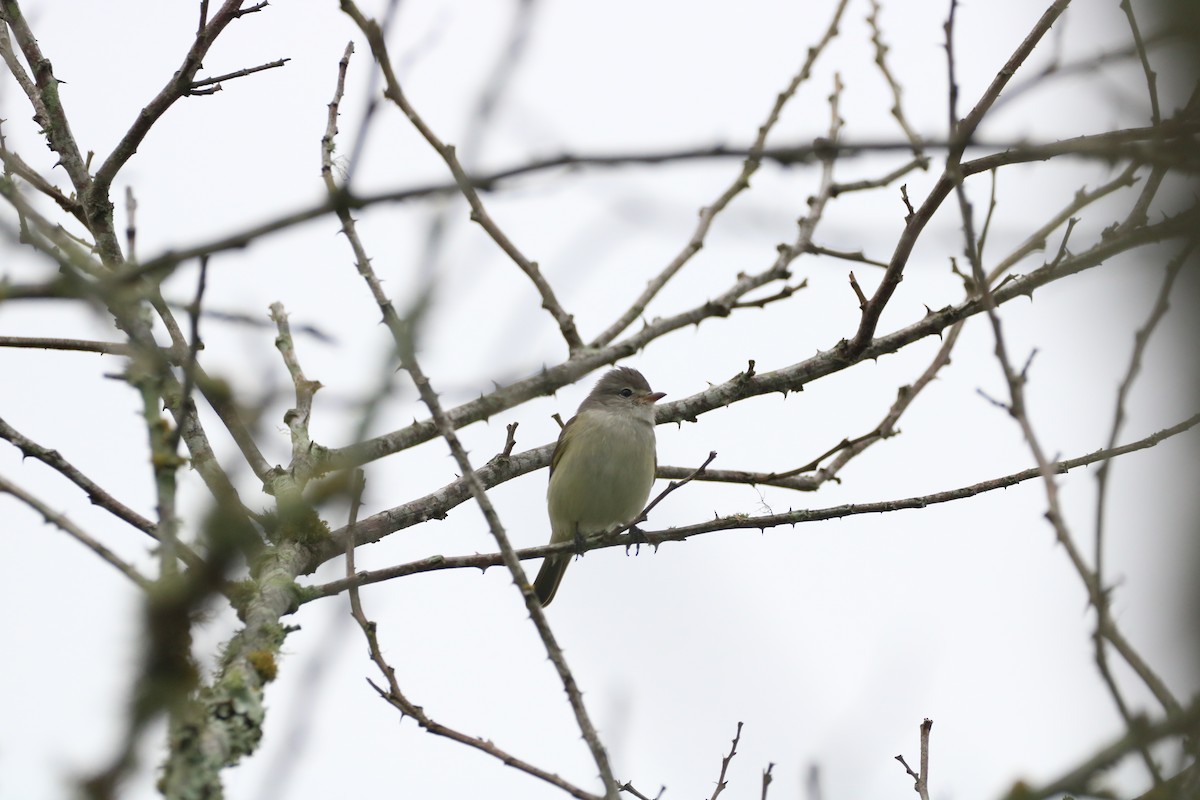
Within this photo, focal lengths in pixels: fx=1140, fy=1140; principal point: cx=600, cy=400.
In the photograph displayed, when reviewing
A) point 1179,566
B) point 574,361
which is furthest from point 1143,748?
point 574,361

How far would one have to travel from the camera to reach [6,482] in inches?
106

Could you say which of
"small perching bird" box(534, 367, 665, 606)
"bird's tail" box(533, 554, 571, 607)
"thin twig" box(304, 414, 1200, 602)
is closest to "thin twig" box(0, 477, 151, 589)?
"thin twig" box(304, 414, 1200, 602)

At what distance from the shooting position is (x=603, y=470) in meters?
8.13

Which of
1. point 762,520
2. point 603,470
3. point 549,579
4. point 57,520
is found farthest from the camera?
point 549,579

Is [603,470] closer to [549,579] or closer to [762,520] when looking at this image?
[549,579]

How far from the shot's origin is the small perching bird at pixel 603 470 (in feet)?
26.7

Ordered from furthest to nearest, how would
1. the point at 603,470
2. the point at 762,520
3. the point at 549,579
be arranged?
the point at 549,579 < the point at 603,470 < the point at 762,520

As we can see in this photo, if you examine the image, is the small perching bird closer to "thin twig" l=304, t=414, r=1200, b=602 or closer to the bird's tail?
the bird's tail

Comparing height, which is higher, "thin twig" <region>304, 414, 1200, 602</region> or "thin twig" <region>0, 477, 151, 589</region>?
"thin twig" <region>304, 414, 1200, 602</region>

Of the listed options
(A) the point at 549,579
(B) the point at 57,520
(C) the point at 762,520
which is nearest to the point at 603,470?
(A) the point at 549,579

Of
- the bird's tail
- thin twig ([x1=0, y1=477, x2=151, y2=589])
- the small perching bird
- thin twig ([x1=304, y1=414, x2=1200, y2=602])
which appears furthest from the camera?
the bird's tail

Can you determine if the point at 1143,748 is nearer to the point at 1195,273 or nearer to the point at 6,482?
the point at 1195,273

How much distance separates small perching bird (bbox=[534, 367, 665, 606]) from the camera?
813cm

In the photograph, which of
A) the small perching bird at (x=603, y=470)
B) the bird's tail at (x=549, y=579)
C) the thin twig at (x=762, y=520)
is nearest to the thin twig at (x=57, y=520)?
the thin twig at (x=762, y=520)
